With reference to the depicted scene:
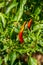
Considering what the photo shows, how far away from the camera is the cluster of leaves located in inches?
88.7

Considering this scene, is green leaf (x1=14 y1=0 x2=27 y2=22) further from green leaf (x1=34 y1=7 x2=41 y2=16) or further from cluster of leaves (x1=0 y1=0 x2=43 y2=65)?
green leaf (x1=34 y1=7 x2=41 y2=16)

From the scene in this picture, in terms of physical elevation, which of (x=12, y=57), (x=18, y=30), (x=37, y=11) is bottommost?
(x=12, y=57)

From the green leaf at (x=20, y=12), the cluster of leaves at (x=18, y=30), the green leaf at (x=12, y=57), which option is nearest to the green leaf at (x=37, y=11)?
the cluster of leaves at (x=18, y=30)

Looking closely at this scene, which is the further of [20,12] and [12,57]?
[20,12]

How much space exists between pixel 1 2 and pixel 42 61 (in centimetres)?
71

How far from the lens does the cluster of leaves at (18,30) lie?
2252 mm

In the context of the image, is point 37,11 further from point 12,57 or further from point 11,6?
point 12,57

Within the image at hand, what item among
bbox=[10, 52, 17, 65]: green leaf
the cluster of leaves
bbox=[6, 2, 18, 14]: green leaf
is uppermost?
bbox=[6, 2, 18, 14]: green leaf

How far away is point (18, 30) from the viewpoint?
2.34m

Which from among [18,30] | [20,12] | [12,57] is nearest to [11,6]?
[20,12]

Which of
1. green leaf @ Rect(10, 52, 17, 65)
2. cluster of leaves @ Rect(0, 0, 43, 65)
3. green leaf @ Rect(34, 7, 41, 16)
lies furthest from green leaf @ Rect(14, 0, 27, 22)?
green leaf @ Rect(10, 52, 17, 65)

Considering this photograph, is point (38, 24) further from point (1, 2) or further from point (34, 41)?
point (1, 2)

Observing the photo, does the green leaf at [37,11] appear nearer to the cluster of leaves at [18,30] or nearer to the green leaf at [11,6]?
the cluster of leaves at [18,30]

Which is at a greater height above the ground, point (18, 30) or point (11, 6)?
point (11, 6)
